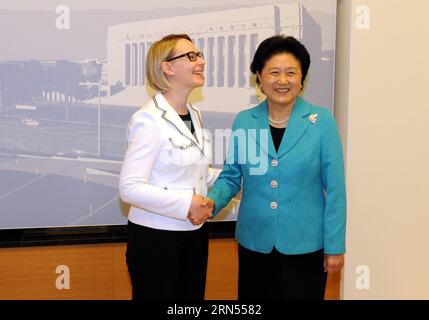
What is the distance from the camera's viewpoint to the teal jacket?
227 centimetres

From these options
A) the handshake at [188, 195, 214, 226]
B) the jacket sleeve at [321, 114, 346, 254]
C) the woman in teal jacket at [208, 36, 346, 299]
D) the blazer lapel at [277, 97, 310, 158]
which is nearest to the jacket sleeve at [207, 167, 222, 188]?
the woman in teal jacket at [208, 36, 346, 299]

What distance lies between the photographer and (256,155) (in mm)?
2316

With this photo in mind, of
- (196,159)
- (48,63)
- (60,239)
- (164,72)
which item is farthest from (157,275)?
(48,63)

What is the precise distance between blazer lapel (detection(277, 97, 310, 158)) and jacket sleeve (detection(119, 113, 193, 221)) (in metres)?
0.44

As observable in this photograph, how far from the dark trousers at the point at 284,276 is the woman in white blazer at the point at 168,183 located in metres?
0.21

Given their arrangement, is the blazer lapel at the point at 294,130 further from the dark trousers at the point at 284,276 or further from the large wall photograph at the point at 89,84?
the large wall photograph at the point at 89,84

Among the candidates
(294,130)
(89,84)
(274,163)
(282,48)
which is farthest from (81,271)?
(282,48)

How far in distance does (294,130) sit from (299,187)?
0.22 metres

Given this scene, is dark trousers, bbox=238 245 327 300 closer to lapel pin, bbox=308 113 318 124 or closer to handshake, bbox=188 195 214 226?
handshake, bbox=188 195 214 226

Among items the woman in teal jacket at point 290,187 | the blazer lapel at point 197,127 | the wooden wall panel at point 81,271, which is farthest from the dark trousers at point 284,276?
the wooden wall panel at point 81,271

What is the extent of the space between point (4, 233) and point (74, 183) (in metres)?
0.43

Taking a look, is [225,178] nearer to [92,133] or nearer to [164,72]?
[164,72]

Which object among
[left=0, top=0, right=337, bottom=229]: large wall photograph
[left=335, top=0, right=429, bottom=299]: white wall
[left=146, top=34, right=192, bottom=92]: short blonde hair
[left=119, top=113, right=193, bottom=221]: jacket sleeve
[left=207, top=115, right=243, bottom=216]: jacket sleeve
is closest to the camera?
[left=119, top=113, right=193, bottom=221]: jacket sleeve

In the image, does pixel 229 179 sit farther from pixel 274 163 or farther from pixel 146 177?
pixel 146 177
